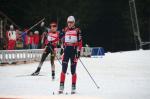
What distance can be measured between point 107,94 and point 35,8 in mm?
40278

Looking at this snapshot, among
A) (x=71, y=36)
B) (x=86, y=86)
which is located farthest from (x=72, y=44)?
(x=86, y=86)

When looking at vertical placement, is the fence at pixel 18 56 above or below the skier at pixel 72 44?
below

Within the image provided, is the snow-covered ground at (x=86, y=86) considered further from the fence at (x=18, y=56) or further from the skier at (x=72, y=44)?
the fence at (x=18, y=56)

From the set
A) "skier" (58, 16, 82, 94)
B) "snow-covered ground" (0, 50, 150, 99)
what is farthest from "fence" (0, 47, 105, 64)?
"skier" (58, 16, 82, 94)

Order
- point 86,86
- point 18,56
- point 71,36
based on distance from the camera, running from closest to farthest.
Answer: point 71,36
point 86,86
point 18,56

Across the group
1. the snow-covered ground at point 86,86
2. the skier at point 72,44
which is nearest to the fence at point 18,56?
the snow-covered ground at point 86,86

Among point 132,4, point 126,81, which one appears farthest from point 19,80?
point 132,4

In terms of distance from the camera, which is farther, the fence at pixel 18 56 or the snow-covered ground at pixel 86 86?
the fence at pixel 18 56

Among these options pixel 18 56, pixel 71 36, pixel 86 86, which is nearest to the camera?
pixel 71 36

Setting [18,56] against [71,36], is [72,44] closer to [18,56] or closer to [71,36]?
[71,36]

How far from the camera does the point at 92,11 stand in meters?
51.5

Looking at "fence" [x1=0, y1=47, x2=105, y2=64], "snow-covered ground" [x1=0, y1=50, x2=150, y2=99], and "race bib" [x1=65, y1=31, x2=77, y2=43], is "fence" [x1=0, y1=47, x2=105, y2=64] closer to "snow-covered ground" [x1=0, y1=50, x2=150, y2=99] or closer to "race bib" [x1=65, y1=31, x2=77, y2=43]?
"snow-covered ground" [x1=0, y1=50, x2=150, y2=99]

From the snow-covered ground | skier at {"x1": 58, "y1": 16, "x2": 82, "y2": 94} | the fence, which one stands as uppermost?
skier at {"x1": 58, "y1": 16, "x2": 82, "y2": 94}

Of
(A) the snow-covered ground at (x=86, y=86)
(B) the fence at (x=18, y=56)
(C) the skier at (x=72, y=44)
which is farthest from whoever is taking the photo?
(B) the fence at (x=18, y=56)
